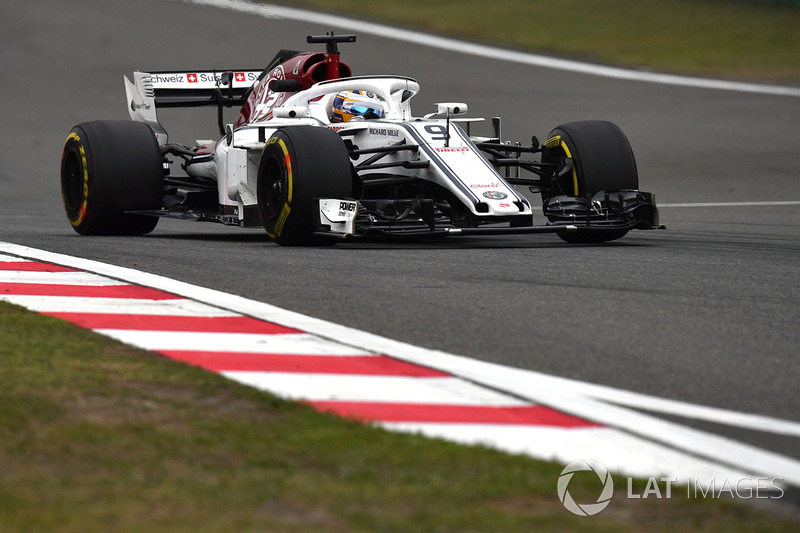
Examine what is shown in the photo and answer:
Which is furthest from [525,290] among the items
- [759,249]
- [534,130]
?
[534,130]

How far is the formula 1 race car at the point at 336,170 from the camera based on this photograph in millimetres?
9375

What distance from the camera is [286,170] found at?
9430mm

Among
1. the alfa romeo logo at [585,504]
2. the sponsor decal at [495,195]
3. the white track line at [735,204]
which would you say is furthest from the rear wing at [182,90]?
the alfa romeo logo at [585,504]

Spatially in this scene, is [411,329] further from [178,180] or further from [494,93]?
[494,93]

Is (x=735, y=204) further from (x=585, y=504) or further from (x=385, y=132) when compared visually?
(x=585, y=504)

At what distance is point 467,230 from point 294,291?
235 cm

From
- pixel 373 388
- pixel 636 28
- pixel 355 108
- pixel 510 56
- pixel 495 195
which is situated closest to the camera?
pixel 373 388

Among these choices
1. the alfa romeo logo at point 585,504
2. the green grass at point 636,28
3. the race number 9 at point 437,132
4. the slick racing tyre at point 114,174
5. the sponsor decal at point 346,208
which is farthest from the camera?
the green grass at point 636,28

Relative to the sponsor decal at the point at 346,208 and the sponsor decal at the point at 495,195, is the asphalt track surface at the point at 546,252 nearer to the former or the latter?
the sponsor decal at the point at 346,208

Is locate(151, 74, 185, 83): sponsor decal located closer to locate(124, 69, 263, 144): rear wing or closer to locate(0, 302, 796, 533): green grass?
locate(124, 69, 263, 144): rear wing

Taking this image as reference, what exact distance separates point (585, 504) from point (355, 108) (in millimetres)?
7742

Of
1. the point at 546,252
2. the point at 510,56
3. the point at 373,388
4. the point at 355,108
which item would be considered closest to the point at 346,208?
the point at 546,252

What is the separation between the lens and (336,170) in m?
9.37

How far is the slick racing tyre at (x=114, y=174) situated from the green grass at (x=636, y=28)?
1658 cm
